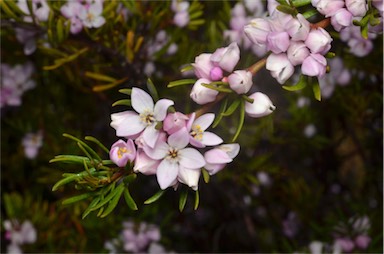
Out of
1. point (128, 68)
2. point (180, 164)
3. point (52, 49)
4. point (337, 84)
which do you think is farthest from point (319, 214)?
point (180, 164)

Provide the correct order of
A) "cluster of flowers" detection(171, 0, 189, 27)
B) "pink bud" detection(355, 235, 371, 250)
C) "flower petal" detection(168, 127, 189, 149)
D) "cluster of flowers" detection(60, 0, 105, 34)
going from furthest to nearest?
"pink bud" detection(355, 235, 371, 250) < "cluster of flowers" detection(171, 0, 189, 27) < "cluster of flowers" detection(60, 0, 105, 34) < "flower petal" detection(168, 127, 189, 149)

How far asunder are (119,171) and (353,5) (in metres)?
0.34

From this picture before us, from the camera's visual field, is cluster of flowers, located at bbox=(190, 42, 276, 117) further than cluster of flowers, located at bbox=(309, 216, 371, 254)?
No

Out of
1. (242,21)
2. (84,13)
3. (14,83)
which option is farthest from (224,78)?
(14,83)

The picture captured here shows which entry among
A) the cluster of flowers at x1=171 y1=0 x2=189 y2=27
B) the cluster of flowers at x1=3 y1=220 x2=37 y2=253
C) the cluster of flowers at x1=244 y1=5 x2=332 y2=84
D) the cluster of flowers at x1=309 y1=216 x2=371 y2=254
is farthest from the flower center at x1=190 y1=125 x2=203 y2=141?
the cluster of flowers at x1=3 y1=220 x2=37 y2=253

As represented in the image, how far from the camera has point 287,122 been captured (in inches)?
59.6

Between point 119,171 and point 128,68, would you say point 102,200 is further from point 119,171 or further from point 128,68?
point 128,68

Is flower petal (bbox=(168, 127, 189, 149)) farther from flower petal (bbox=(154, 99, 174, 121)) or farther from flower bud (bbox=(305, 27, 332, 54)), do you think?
flower bud (bbox=(305, 27, 332, 54))

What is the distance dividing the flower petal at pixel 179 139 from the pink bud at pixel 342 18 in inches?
9.0

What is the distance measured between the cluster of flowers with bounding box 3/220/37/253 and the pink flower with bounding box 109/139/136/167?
79cm

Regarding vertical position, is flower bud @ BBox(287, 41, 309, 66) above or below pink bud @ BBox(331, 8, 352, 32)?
below

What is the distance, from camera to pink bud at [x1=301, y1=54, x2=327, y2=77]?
0.77m

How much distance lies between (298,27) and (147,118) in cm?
21

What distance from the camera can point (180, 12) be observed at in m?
1.25
